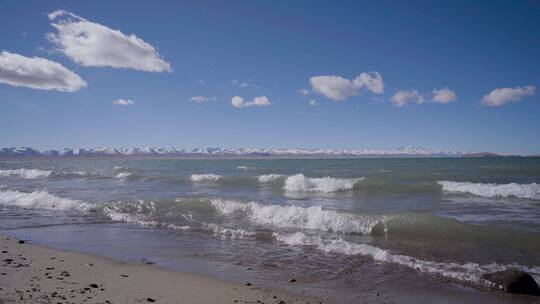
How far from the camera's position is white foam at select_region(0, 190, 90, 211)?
15.7 metres

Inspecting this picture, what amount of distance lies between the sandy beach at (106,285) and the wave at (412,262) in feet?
9.66

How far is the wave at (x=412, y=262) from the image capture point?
6.73 m

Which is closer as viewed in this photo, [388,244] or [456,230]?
[388,244]

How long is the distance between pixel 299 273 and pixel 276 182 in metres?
21.8

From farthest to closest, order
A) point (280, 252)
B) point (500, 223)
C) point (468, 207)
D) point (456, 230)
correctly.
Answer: point (468, 207)
point (500, 223)
point (456, 230)
point (280, 252)

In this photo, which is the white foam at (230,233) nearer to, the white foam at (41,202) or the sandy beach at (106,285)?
the sandy beach at (106,285)

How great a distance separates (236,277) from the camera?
663 cm

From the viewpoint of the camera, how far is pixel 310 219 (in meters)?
12.2

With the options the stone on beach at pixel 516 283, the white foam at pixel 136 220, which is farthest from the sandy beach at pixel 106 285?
the white foam at pixel 136 220

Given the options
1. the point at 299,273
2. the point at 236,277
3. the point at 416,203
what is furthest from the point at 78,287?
the point at 416,203

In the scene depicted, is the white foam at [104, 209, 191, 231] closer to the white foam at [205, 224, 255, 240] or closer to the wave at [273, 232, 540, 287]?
the white foam at [205, 224, 255, 240]

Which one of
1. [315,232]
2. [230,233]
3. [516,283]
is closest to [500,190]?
[315,232]

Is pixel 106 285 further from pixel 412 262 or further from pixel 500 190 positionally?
pixel 500 190

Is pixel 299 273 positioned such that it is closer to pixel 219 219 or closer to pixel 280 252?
pixel 280 252
